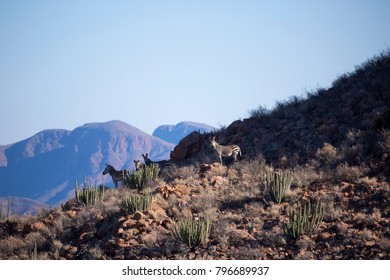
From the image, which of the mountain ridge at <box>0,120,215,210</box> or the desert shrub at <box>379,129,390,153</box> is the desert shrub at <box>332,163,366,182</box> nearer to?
the desert shrub at <box>379,129,390,153</box>

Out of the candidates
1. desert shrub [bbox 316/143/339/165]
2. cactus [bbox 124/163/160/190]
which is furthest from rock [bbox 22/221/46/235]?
desert shrub [bbox 316/143/339/165]

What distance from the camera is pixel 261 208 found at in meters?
12.2

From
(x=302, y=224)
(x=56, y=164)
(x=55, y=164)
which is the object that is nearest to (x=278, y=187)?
(x=302, y=224)

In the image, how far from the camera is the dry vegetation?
32.4ft

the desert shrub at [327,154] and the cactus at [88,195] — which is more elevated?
the desert shrub at [327,154]

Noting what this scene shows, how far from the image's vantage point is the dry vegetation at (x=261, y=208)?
9.88 meters

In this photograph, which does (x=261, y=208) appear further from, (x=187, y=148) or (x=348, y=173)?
(x=187, y=148)

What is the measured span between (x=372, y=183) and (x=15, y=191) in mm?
154487

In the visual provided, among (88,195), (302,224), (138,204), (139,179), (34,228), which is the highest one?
(139,179)

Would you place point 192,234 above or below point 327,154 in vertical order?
below

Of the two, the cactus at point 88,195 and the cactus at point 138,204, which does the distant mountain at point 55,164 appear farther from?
the cactus at point 138,204

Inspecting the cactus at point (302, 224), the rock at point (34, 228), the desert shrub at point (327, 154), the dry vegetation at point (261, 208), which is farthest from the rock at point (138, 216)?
the desert shrub at point (327, 154)

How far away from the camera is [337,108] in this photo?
830 inches

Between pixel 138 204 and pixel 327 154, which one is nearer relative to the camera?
pixel 138 204
